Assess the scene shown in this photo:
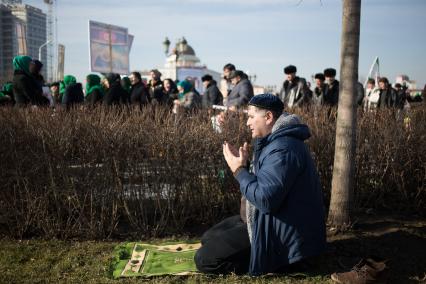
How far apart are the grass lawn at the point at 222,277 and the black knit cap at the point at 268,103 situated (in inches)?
51.1

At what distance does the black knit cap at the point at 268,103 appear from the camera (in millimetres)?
3340

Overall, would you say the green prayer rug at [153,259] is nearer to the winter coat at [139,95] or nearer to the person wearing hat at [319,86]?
the winter coat at [139,95]

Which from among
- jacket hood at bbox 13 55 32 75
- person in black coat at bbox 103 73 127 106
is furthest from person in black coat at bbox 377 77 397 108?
jacket hood at bbox 13 55 32 75

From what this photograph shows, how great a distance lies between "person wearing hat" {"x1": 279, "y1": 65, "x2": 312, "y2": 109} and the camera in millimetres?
8609

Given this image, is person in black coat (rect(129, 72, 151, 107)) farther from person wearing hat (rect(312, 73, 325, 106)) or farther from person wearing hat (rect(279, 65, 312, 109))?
person wearing hat (rect(312, 73, 325, 106))

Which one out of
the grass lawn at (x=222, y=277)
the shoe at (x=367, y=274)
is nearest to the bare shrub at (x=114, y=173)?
the grass lawn at (x=222, y=277)

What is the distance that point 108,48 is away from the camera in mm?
12281

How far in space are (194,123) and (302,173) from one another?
61.8 inches

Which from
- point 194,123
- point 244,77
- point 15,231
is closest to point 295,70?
point 244,77

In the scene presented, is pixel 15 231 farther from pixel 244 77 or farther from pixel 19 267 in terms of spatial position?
pixel 244 77

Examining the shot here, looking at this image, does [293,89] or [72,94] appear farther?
[293,89]

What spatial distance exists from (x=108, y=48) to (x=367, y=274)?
416 inches

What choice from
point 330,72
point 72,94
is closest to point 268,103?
point 330,72

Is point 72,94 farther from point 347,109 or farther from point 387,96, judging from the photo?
point 387,96
